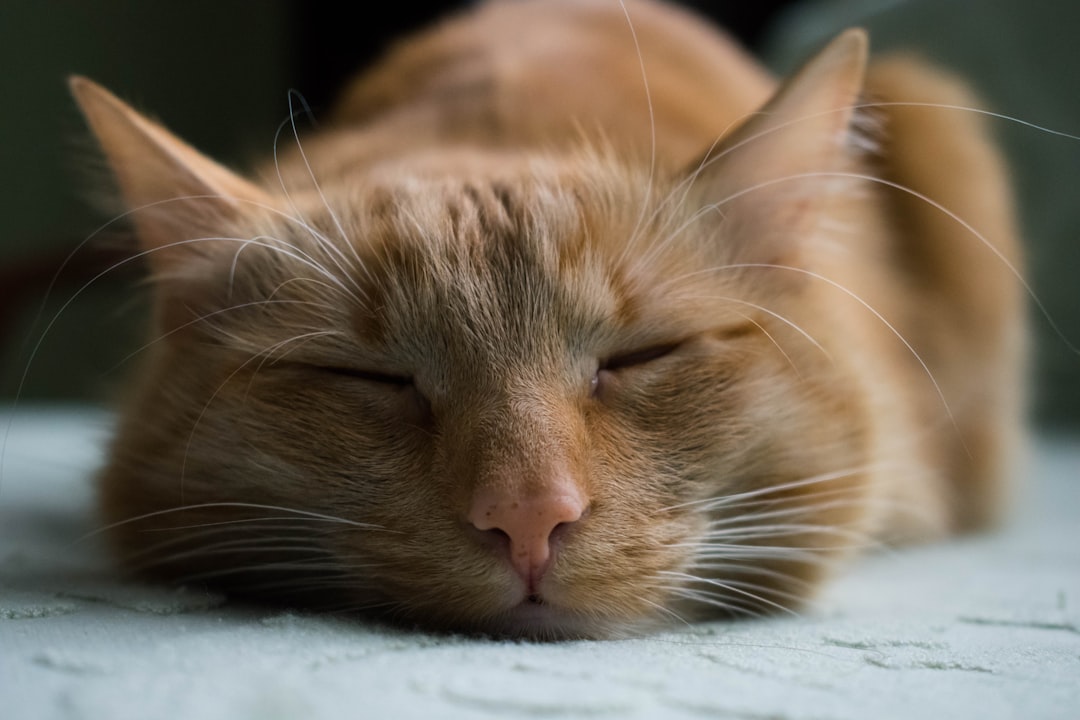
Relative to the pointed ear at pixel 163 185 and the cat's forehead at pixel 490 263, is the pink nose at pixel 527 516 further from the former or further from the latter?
the pointed ear at pixel 163 185

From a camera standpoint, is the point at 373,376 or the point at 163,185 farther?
the point at 163,185

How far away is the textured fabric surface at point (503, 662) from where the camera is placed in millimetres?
758

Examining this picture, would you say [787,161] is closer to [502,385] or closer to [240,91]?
[502,385]

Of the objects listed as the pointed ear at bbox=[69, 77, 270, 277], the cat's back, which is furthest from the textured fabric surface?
the cat's back

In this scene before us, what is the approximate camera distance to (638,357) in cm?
117

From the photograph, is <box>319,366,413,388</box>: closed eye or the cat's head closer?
the cat's head

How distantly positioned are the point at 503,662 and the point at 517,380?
0.30 metres

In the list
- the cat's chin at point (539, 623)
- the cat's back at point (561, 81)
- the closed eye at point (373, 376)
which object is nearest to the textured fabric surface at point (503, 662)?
the cat's chin at point (539, 623)

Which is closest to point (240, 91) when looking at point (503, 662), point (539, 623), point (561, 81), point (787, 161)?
point (561, 81)

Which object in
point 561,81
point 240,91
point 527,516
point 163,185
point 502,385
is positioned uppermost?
point 240,91

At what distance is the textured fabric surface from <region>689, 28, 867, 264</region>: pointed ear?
49 cm

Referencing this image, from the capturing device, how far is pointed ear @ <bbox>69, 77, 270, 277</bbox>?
1.22 meters

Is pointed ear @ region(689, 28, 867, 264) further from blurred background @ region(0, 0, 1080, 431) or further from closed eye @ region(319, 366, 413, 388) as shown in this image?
blurred background @ region(0, 0, 1080, 431)

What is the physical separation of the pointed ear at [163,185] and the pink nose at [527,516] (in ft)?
1.72
